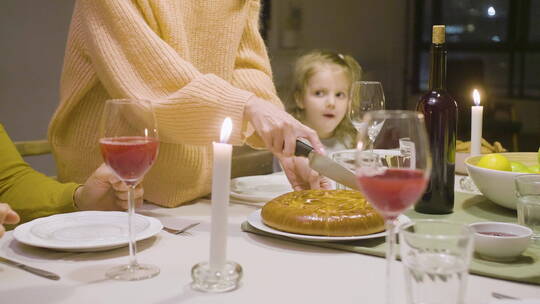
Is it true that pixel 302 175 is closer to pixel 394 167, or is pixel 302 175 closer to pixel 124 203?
pixel 124 203

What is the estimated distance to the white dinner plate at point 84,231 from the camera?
0.96 meters

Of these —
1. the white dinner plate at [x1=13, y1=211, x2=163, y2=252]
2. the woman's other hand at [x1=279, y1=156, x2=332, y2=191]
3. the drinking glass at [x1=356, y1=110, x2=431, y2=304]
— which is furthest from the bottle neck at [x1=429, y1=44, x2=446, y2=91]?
the white dinner plate at [x1=13, y1=211, x2=163, y2=252]

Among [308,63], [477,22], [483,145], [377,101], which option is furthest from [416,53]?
[377,101]

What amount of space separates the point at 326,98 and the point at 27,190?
185 cm

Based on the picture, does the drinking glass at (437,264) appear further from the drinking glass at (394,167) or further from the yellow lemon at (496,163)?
the yellow lemon at (496,163)

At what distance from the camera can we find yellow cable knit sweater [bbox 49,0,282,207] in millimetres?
1292

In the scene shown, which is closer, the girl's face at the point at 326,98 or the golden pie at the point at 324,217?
the golden pie at the point at 324,217

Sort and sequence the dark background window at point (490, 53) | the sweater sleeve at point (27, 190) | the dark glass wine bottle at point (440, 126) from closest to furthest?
1. the dark glass wine bottle at point (440, 126)
2. the sweater sleeve at point (27, 190)
3. the dark background window at point (490, 53)

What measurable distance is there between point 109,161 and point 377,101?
2.54 ft

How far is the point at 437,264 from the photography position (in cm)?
68

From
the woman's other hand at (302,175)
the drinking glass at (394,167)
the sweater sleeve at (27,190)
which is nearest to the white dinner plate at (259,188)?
the woman's other hand at (302,175)

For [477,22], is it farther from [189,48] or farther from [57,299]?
[57,299]

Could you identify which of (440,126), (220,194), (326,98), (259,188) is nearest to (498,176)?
(440,126)

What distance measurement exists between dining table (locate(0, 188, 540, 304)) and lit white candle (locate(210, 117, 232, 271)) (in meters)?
0.06
